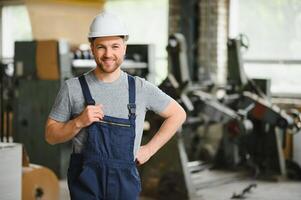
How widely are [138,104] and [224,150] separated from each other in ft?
11.6

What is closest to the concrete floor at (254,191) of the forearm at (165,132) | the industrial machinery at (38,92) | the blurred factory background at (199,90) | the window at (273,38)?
the blurred factory background at (199,90)

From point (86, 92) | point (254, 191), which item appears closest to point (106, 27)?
point (86, 92)

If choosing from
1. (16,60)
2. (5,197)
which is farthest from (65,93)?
(16,60)

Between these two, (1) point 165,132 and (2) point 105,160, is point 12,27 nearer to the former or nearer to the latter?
(1) point 165,132

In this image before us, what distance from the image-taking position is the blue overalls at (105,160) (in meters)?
1.87

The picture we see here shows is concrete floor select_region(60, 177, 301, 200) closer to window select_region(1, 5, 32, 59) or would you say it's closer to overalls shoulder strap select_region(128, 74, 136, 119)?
overalls shoulder strap select_region(128, 74, 136, 119)

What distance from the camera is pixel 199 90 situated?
4879 millimetres

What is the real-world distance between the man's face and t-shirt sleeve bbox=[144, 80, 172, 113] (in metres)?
0.17

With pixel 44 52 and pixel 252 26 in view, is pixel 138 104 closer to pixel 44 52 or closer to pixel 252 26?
pixel 44 52

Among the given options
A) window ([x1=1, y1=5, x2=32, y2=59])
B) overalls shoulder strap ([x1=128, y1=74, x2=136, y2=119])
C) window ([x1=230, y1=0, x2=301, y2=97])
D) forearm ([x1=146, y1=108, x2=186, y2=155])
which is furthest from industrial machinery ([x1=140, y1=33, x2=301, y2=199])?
window ([x1=1, y1=5, x2=32, y2=59])

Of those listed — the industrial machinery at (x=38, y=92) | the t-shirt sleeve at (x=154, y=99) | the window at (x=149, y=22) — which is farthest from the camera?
the window at (x=149, y=22)

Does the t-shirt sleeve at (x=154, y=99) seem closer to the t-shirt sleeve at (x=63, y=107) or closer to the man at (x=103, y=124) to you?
the man at (x=103, y=124)

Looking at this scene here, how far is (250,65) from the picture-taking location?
6.11 m

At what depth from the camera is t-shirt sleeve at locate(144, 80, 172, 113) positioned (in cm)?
199
